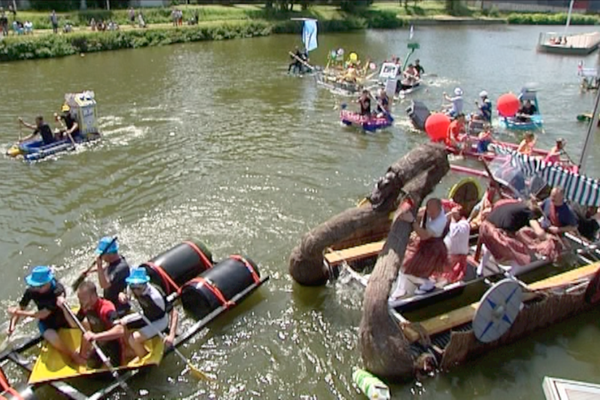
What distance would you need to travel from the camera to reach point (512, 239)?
37.3 feet

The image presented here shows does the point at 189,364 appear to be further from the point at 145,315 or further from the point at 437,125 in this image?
the point at 437,125

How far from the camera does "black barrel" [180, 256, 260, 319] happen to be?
34.7ft

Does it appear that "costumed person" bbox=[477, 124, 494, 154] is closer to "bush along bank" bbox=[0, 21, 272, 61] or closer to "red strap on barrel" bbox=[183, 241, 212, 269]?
"red strap on barrel" bbox=[183, 241, 212, 269]

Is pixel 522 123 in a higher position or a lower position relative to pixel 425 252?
lower

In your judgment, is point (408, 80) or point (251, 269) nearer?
point (251, 269)

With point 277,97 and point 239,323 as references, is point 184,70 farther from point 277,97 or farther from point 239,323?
point 239,323

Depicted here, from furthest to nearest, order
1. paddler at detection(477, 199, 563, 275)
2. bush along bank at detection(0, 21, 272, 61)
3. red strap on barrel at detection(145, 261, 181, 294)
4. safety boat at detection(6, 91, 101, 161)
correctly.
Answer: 1. bush along bank at detection(0, 21, 272, 61)
2. safety boat at detection(6, 91, 101, 161)
3. paddler at detection(477, 199, 563, 275)
4. red strap on barrel at detection(145, 261, 181, 294)

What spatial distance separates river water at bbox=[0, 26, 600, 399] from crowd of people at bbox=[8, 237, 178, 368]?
0.83 m

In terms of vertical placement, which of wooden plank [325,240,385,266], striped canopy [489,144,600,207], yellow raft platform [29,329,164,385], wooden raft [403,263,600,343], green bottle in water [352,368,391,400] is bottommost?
green bottle in water [352,368,391,400]

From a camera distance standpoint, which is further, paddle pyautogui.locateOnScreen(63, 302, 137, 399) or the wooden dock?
paddle pyautogui.locateOnScreen(63, 302, 137, 399)

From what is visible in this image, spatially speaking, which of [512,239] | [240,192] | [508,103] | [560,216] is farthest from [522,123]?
[512,239]

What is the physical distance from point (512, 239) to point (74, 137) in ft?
53.1

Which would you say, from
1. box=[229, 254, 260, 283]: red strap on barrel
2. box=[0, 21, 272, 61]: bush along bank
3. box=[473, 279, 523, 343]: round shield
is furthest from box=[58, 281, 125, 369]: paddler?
box=[0, 21, 272, 61]: bush along bank

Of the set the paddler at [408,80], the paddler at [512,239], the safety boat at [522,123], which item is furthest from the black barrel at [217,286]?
the paddler at [408,80]
